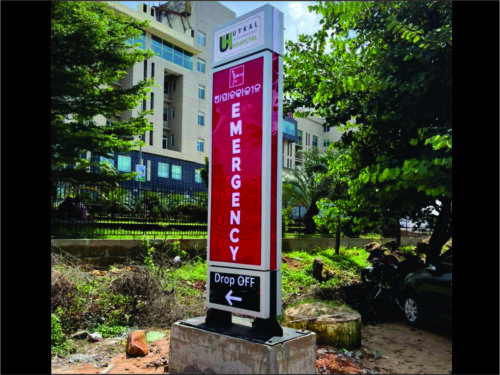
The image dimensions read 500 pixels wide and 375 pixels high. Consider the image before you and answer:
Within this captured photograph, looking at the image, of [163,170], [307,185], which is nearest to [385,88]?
[307,185]

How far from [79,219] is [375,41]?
8.82 metres

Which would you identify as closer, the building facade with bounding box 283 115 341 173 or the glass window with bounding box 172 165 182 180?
the glass window with bounding box 172 165 182 180

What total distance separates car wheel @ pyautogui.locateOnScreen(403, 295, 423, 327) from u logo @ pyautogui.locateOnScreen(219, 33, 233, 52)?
19.8 feet

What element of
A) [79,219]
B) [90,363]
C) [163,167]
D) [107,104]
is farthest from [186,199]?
[163,167]

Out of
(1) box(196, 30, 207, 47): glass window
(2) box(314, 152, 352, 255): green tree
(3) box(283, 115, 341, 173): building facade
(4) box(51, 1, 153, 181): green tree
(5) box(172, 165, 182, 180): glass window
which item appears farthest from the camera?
(3) box(283, 115, 341, 173): building facade

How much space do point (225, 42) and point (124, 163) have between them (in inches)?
1166

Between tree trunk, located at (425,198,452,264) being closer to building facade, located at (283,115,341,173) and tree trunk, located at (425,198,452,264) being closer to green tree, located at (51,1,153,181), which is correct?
green tree, located at (51,1,153,181)

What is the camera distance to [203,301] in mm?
7594

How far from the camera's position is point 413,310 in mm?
7949

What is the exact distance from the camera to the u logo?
4.67m

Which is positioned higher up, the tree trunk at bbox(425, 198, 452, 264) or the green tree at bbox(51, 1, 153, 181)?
the green tree at bbox(51, 1, 153, 181)

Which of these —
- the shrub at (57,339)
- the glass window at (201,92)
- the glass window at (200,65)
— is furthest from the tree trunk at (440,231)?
the glass window at (200,65)

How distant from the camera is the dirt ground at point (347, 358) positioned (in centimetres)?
500

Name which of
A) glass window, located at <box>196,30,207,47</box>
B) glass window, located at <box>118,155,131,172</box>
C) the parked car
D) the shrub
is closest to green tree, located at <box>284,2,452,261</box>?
the parked car
